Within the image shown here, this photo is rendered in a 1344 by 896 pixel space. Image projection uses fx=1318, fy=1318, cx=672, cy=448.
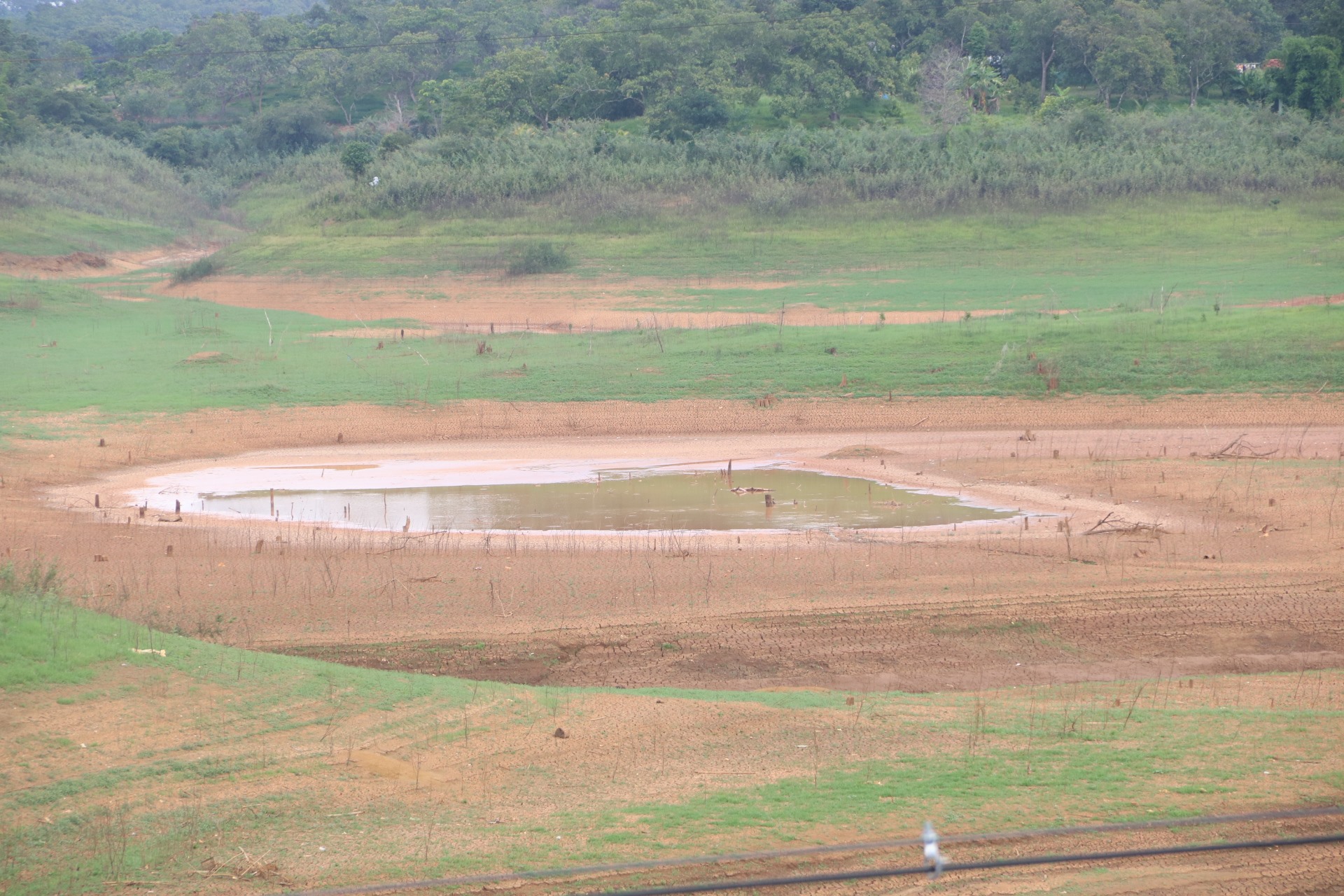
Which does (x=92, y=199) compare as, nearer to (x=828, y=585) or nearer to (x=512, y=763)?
(x=828, y=585)

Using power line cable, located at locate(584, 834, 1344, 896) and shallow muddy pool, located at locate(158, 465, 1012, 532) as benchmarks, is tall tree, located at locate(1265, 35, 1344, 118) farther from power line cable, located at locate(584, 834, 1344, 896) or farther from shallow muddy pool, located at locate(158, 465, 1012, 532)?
power line cable, located at locate(584, 834, 1344, 896)

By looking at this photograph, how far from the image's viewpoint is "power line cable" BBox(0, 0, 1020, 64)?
207 ft

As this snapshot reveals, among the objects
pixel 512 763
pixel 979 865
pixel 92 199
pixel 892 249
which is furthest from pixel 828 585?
pixel 92 199

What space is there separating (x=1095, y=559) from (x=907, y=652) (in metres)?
3.67

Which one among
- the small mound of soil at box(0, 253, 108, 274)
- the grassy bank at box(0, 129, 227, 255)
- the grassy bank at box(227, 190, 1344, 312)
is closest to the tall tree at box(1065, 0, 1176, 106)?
the grassy bank at box(227, 190, 1344, 312)

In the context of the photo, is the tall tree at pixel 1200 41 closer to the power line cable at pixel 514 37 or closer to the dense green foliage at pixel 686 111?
the dense green foliage at pixel 686 111

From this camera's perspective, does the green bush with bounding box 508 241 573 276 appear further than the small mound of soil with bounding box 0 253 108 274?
No

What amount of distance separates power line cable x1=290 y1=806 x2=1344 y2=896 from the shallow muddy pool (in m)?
9.49

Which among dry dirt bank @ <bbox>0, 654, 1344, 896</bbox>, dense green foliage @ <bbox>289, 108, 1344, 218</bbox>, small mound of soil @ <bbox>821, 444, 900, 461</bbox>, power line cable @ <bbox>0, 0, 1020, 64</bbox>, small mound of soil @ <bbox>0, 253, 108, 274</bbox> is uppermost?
power line cable @ <bbox>0, 0, 1020, 64</bbox>

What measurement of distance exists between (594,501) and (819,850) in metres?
12.0

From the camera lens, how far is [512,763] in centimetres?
791

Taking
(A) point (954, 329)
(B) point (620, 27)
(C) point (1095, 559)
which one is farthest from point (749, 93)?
(C) point (1095, 559)

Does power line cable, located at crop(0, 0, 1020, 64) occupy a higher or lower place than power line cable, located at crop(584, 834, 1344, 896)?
higher

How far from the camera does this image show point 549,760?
7.96 meters
